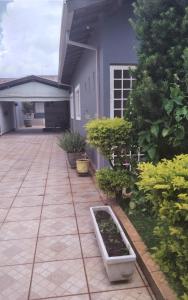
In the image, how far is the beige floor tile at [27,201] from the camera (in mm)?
5355

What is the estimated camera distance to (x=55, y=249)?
368cm

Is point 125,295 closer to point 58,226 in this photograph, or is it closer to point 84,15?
point 58,226

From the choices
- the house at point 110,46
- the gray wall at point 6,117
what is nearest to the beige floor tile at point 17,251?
the house at point 110,46

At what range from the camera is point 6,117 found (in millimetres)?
22250

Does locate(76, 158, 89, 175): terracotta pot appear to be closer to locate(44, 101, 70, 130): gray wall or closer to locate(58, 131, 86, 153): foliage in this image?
locate(58, 131, 86, 153): foliage

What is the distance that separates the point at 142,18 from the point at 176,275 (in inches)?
115

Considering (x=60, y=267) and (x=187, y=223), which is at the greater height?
(x=187, y=223)

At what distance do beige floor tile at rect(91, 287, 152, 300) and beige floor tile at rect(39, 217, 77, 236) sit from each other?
137 centimetres

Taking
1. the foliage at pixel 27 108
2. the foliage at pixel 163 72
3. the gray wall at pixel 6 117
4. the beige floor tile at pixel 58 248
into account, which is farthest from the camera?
the foliage at pixel 27 108

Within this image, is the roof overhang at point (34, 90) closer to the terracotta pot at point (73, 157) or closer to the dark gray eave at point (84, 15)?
the terracotta pot at point (73, 157)

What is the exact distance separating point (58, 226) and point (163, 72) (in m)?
2.56

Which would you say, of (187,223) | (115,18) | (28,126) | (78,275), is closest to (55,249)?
(78,275)

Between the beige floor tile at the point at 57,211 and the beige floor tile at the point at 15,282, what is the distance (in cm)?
148

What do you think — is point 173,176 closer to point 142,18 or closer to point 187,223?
point 187,223
